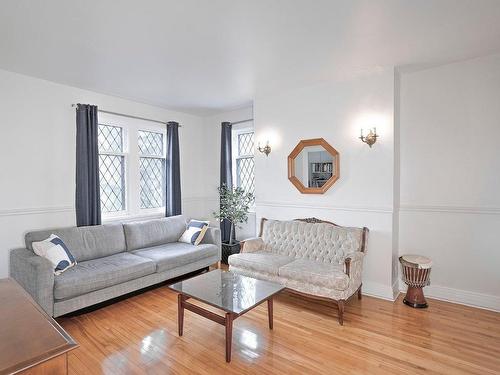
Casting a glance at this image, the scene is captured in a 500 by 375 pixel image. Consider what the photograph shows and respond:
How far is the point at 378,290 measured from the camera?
3461 mm

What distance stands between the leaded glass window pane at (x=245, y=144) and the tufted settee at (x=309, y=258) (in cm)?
153

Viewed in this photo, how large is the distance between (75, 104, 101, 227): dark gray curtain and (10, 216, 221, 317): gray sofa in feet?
0.85

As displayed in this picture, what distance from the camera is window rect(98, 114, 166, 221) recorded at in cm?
431

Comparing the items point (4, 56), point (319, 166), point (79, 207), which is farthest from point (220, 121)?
point (4, 56)

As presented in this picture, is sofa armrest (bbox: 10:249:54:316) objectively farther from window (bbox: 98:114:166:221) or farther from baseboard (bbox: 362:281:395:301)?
baseboard (bbox: 362:281:395:301)

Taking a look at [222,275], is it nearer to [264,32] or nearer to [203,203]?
[264,32]

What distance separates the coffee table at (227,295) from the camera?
7.46ft

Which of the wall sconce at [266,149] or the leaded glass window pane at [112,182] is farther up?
the wall sconce at [266,149]

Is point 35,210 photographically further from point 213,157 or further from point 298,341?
point 298,341

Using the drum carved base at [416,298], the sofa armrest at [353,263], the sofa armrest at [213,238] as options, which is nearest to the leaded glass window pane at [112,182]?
the sofa armrest at [213,238]

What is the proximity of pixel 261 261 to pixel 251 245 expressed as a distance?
1.59 feet

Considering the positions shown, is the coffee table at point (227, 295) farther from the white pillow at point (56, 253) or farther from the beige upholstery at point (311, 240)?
the white pillow at point (56, 253)

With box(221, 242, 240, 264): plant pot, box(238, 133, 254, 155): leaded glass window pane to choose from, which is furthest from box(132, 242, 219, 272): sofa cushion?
box(238, 133, 254, 155): leaded glass window pane

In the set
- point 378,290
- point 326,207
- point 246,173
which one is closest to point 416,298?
point 378,290
